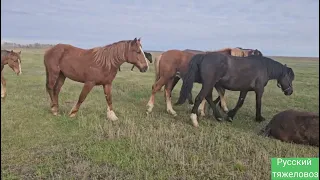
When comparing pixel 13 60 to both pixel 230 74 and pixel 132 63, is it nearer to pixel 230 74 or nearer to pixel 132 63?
pixel 132 63

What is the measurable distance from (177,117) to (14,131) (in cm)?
399

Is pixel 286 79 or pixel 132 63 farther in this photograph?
pixel 286 79

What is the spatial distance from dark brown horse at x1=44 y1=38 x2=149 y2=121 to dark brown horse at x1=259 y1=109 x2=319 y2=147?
3312 mm

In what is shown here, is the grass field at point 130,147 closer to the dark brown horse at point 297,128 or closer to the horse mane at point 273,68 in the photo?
the dark brown horse at point 297,128

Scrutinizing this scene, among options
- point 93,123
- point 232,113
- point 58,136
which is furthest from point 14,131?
point 232,113

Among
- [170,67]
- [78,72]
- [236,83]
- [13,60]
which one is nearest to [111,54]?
[78,72]

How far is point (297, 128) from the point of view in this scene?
6.15 meters

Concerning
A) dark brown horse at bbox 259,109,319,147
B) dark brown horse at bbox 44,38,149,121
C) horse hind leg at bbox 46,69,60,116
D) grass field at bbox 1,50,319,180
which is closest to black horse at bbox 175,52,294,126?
grass field at bbox 1,50,319,180

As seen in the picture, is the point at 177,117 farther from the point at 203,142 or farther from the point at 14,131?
the point at 14,131

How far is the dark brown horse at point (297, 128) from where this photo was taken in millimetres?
5992

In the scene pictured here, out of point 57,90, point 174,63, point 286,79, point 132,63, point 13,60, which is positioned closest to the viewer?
point 132,63

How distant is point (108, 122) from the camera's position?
7133 millimetres

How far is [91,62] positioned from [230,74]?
338 cm

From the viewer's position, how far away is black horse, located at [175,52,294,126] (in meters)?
7.30
